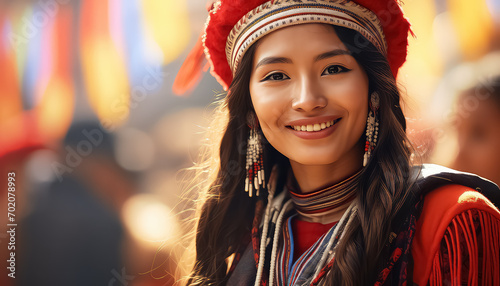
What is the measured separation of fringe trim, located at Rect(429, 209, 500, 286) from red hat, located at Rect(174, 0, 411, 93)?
A: 70cm

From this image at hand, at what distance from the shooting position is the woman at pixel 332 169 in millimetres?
1288

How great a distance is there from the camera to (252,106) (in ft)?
5.91

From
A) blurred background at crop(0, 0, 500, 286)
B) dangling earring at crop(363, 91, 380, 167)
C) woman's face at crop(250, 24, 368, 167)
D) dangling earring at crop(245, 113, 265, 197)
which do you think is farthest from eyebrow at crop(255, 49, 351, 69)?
blurred background at crop(0, 0, 500, 286)

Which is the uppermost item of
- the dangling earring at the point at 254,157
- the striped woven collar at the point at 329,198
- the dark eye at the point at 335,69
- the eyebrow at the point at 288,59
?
the eyebrow at the point at 288,59

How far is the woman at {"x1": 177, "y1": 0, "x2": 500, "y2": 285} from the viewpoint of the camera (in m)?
1.29

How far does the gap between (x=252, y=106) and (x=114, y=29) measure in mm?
2318

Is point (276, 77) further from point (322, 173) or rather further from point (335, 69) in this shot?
point (322, 173)

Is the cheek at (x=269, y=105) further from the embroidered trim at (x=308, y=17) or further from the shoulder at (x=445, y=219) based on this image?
the shoulder at (x=445, y=219)

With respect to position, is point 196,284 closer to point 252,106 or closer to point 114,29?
point 252,106

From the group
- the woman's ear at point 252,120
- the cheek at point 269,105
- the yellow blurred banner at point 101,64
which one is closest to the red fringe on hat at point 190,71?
the woman's ear at point 252,120

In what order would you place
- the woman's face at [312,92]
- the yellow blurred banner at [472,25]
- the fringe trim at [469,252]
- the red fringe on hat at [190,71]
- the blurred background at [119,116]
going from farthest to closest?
the yellow blurred banner at [472,25] < the blurred background at [119,116] < the red fringe on hat at [190,71] < the woman's face at [312,92] < the fringe trim at [469,252]

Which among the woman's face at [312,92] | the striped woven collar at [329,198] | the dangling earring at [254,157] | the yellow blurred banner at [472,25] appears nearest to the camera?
the woman's face at [312,92]

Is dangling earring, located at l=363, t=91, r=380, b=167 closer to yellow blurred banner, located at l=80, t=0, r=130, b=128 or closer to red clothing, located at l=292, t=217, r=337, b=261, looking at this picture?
red clothing, located at l=292, t=217, r=337, b=261

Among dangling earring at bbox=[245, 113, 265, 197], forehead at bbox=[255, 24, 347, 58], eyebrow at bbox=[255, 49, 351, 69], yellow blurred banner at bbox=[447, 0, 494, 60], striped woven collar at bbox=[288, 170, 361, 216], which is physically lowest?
striped woven collar at bbox=[288, 170, 361, 216]
